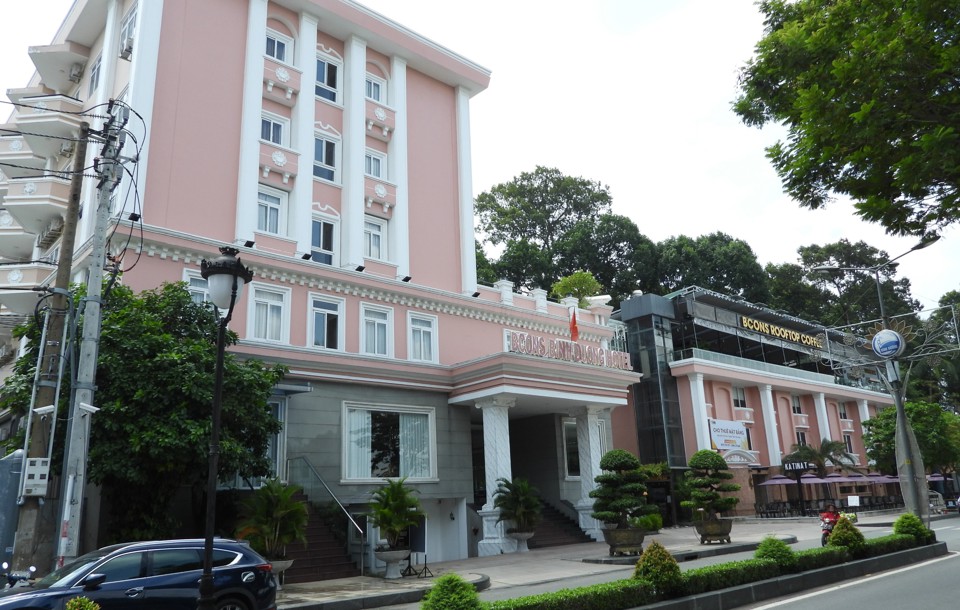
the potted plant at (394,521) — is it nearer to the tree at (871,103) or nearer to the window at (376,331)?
the window at (376,331)

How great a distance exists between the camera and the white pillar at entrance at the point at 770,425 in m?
41.9

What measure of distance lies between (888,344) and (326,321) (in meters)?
16.5

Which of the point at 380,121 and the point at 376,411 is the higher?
the point at 380,121

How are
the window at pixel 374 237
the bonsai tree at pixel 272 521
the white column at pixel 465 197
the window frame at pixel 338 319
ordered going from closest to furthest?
the bonsai tree at pixel 272 521
the window frame at pixel 338 319
the window at pixel 374 237
the white column at pixel 465 197

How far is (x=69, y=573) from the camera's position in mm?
9703

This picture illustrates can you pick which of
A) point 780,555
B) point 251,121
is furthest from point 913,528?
point 251,121

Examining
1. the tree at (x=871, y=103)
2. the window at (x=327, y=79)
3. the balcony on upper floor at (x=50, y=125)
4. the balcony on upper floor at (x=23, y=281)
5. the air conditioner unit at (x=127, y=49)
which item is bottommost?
the tree at (x=871, y=103)

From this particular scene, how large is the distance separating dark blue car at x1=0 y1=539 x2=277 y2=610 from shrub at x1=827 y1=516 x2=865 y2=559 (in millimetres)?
11678

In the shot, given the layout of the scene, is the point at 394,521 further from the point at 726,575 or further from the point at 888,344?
the point at 888,344

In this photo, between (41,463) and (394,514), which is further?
(394,514)

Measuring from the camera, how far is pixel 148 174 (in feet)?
67.6

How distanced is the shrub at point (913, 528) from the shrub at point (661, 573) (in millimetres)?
9075

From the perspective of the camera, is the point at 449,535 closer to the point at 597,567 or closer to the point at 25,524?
the point at 597,567

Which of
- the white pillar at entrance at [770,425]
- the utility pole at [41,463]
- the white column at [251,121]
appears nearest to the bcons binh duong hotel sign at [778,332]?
the white pillar at entrance at [770,425]
